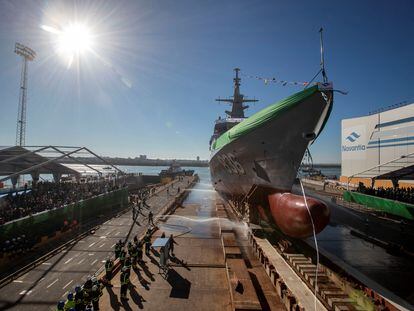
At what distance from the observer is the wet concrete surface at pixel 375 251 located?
11.9 metres

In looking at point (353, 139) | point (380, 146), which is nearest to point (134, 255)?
point (380, 146)

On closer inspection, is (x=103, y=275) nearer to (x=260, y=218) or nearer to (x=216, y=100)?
(x=260, y=218)

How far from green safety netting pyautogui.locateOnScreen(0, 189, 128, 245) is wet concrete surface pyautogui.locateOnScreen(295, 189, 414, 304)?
64.5ft

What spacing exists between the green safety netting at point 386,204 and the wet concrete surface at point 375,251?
2.05 metres

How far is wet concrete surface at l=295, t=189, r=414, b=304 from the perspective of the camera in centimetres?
1193

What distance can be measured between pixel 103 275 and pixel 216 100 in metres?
40.1

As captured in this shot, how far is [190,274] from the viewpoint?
12359mm

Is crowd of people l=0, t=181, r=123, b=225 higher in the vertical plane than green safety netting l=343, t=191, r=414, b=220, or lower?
lower

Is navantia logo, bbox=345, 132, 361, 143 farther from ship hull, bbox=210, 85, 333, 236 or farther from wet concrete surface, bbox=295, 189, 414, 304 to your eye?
ship hull, bbox=210, 85, 333, 236

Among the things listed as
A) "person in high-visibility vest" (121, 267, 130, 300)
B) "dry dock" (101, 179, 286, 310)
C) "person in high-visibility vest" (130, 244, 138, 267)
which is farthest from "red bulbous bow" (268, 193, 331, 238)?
"person in high-visibility vest" (121, 267, 130, 300)

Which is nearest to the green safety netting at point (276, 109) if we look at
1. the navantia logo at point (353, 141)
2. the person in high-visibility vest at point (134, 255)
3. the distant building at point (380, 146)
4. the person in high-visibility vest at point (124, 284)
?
the person in high-visibility vest at point (134, 255)

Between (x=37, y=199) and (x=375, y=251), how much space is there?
2890cm

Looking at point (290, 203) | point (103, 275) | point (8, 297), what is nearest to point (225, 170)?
point (290, 203)

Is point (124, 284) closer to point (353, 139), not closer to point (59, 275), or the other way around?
point (59, 275)
